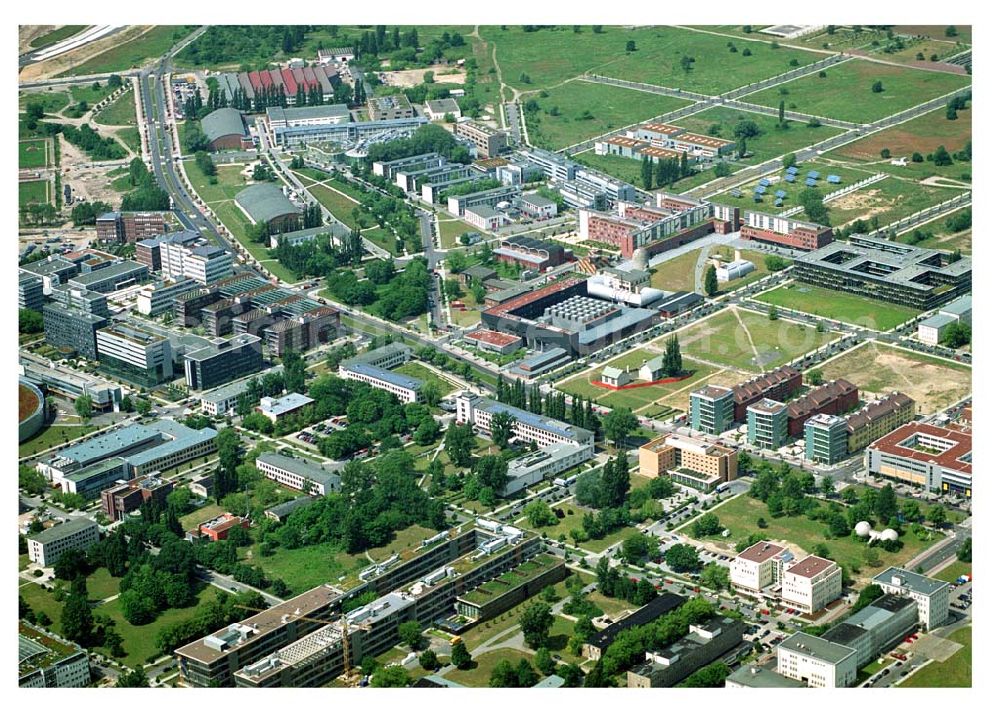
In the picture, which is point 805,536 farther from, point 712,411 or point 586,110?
point 586,110

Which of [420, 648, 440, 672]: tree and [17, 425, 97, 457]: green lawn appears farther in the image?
[17, 425, 97, 457]: green lawn

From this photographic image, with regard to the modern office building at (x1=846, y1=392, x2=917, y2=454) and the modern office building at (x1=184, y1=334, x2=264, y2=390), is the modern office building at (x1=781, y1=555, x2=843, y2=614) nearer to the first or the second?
the modern office building at (x1=846, y1=392, x2=917, y2=454)

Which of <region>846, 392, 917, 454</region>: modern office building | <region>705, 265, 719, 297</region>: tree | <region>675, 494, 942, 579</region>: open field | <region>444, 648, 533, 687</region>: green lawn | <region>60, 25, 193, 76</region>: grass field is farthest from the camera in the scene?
<region>60, 25, 193, 76</region>: grass field

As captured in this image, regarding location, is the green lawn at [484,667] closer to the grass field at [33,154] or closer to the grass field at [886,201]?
the grass field at [886,201]

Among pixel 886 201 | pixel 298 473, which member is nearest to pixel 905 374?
pixel 886 201

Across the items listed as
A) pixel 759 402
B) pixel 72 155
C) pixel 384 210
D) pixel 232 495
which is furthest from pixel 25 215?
pixel 759 402

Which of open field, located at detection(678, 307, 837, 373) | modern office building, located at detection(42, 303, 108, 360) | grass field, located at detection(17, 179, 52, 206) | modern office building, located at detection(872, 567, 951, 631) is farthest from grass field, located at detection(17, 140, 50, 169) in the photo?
modern office building, located at detection(872, 567, 951, 631)

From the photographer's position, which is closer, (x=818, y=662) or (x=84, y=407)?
(x=818, y=662)

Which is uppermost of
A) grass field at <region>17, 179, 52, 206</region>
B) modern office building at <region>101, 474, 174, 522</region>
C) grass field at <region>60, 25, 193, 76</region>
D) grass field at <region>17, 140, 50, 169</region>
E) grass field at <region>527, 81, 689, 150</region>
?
grass field at <region>60, 25, 193, 76</region>
